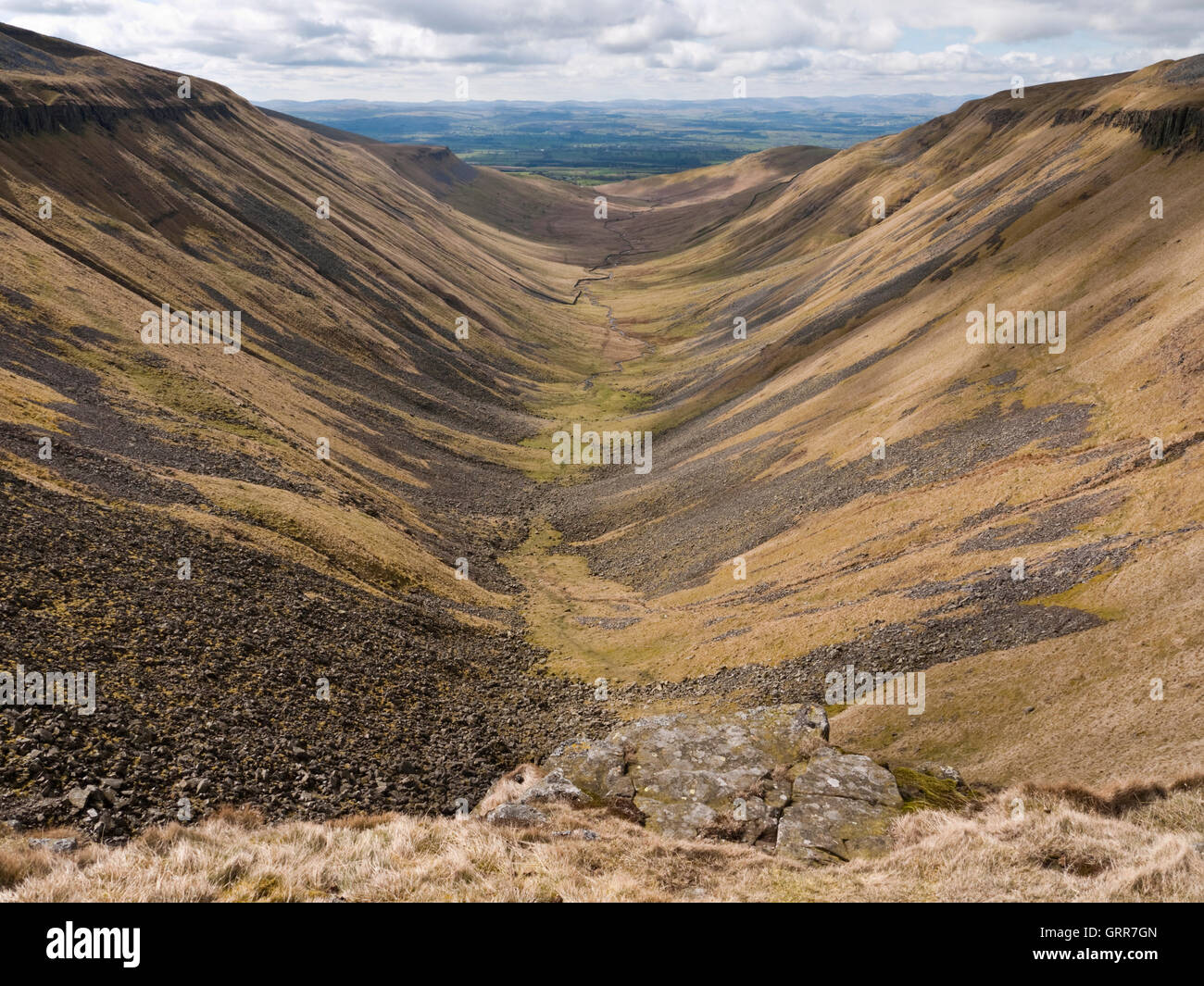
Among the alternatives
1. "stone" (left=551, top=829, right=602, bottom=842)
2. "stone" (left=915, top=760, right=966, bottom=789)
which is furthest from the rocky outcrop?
"stone" (left=551, top=829, right=602, bottom=842)

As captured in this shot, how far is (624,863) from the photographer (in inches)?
860

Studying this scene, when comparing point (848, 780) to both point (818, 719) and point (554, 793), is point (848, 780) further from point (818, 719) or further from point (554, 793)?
point (554, 793)

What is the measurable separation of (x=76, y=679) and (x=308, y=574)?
16800mm

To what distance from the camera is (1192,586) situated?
32406mm

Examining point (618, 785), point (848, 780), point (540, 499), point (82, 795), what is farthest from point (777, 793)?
point (540, 499)

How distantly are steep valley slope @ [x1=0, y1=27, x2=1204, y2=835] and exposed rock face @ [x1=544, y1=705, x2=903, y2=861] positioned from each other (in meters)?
2.66

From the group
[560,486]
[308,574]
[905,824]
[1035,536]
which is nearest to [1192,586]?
[1035,536]

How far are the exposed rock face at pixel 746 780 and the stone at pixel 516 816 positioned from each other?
2.35m

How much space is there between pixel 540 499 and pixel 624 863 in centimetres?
6368

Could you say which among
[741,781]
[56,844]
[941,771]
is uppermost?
[56,844]

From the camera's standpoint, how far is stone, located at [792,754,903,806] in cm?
2792

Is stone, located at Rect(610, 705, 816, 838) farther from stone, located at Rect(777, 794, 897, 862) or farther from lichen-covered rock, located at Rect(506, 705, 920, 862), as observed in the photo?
stone, located at Rect(777, 794, 897, 862)
